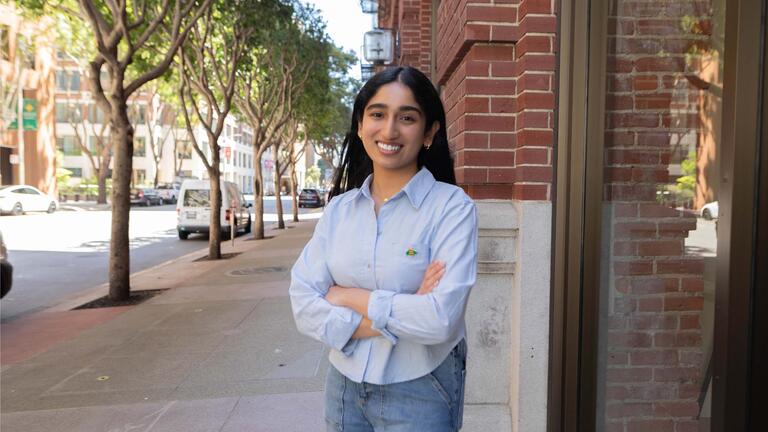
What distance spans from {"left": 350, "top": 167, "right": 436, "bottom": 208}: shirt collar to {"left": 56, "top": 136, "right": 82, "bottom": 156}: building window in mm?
70063

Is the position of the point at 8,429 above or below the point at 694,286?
below

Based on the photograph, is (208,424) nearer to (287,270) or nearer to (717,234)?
(717,234)

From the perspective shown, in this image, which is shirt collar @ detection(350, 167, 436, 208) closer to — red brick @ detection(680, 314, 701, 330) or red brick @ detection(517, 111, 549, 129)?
red brick @ detection(680, 314, 701, 330)

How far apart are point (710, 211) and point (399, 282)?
1.14m

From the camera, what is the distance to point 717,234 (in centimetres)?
192

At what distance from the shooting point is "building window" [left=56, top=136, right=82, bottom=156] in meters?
63.4

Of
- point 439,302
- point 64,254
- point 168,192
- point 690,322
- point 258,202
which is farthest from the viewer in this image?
point 168,192

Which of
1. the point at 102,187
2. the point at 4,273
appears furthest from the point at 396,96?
the point at 102,187

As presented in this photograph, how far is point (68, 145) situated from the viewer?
210 feet

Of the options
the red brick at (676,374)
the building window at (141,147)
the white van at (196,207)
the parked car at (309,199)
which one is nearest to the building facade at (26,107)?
the parked car at (309,199)

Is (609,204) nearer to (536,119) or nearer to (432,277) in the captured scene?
(536,119)

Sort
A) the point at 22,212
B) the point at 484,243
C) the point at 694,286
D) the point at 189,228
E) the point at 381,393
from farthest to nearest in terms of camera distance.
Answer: the point at 22,212
the point at 189,228
the point at 484,243
the point at 694,286
the point at 381,393

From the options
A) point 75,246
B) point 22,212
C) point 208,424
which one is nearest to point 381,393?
point 208,424

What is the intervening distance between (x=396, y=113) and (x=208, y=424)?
319 centimetres
